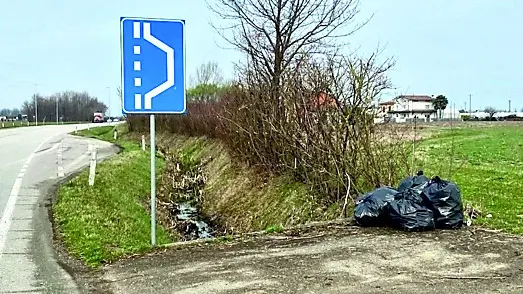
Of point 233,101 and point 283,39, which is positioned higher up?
point 283,39

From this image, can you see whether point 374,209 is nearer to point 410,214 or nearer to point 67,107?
point 410,214

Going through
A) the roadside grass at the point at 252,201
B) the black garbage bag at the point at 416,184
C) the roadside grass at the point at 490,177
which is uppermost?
the black garbage bag at the point at 416,184

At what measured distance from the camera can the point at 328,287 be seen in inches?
231

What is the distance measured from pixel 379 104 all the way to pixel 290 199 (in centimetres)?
384

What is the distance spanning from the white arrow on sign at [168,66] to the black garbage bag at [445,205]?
13.3 ft

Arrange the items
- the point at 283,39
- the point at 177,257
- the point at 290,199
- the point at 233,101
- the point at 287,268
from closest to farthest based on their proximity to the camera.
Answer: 1. the point at 287,268
2. the point at 177,257
3. the point at 290,199
4. the point at 233,101
5. the point at 283,39

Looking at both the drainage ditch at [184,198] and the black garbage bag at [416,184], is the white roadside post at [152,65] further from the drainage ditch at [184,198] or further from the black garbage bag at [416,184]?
the drainage ditch at [184,198]

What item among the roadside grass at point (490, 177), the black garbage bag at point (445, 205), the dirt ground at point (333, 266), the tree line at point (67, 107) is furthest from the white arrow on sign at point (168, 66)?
the tree line at point (67, 107)

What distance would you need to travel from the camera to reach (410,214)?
8.55m

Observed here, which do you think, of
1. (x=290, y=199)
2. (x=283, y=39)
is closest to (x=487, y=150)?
(x=283, y=39)

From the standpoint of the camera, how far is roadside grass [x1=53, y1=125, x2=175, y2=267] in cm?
832

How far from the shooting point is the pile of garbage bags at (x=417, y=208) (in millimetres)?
8555

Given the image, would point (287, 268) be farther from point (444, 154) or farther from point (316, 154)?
point (444, 154)

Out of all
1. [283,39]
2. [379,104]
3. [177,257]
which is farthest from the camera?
[283,39]
